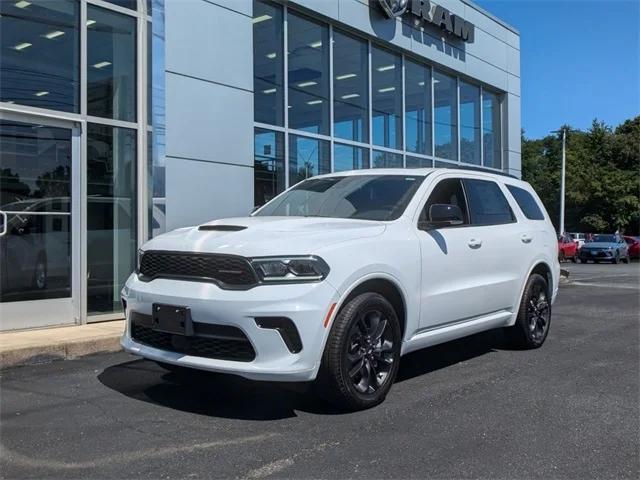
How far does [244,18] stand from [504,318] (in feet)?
20.6

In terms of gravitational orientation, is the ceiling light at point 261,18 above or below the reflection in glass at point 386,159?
above

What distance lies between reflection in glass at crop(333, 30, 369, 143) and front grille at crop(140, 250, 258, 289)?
7.98 meters

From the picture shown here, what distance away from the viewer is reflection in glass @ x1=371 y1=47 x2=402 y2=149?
1316 cm

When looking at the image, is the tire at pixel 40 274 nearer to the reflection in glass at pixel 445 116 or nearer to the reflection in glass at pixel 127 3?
the reflection in glass at pixel 127 3

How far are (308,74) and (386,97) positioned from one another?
2438 millimetres

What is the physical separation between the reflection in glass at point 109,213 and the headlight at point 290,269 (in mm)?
4632

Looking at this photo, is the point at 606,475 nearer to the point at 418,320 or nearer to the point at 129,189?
the point at 418,320

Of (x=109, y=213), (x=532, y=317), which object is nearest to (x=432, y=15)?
(x=109, y=213)

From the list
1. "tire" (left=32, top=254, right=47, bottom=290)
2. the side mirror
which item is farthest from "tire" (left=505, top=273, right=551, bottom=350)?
"tire" (left=32, top=254, right=47, bottom=290)

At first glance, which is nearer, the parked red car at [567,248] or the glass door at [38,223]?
the glass door at [38,223]

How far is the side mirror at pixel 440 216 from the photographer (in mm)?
5176

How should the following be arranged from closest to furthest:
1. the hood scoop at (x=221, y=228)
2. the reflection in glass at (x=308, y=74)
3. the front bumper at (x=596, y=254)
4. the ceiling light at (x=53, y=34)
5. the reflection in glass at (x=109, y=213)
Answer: the hood scoop at (x=221, y=228)
the ceiling light at (x=53, y=34)
the reflection in glass at (x=109, y=213)
the reflection in glass at (x=308, y=74)
the front bumper at (x=596, y=254)

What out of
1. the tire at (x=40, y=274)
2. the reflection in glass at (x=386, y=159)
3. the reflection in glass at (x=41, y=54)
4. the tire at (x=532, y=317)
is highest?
the reflection in glass at (x=41, y=54)

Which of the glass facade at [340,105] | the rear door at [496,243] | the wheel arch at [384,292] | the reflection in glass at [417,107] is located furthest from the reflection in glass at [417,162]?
the wheel arch at [384,292]
